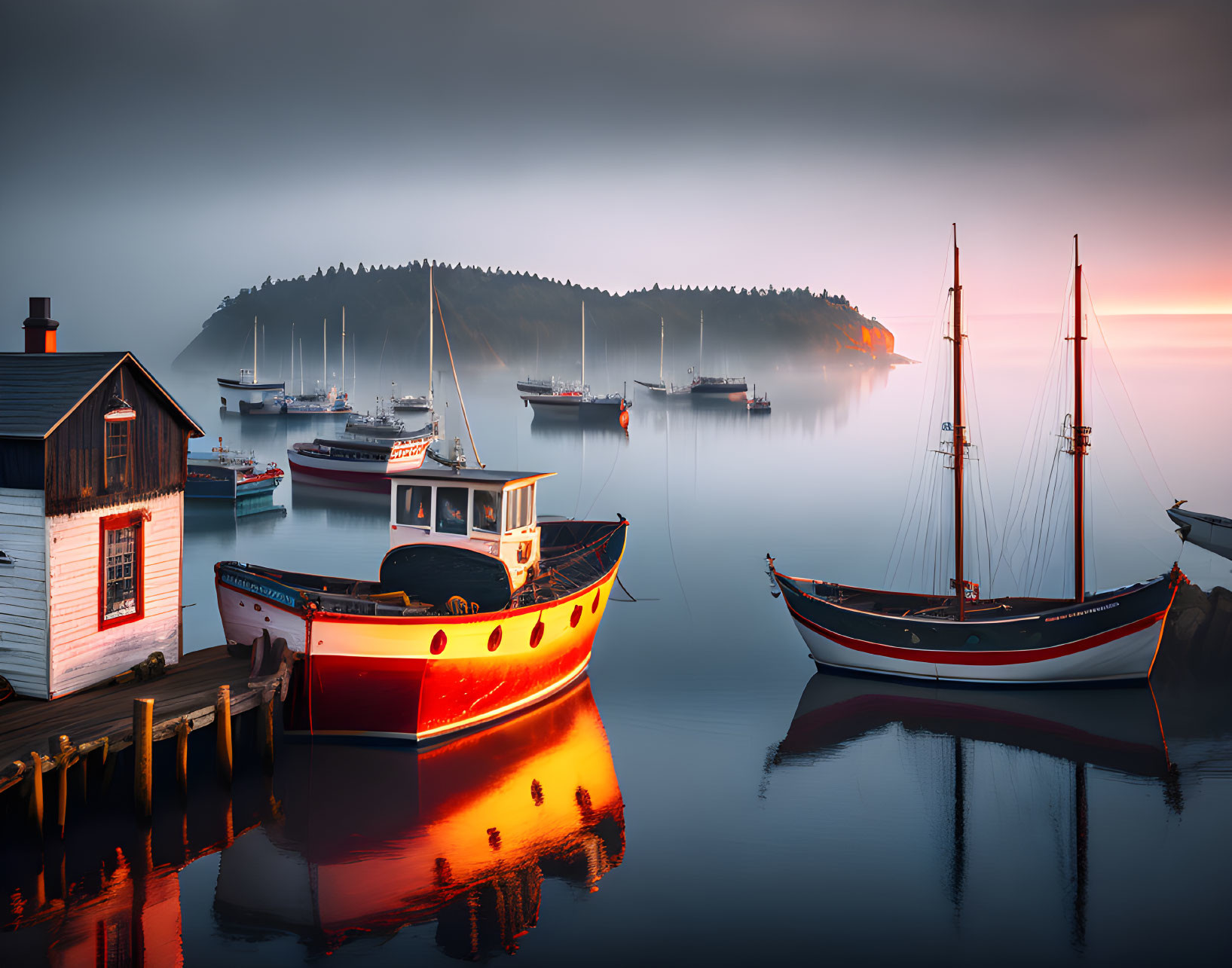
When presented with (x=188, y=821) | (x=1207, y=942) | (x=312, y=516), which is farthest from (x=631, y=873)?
(x=312, y=516)

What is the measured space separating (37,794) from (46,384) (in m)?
7.38

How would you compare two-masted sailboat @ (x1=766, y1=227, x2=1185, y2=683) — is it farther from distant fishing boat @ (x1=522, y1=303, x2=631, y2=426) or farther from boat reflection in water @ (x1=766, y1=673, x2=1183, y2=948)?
distant fishing boat @ (x1=522, y1=303, x2=631, y2=426)

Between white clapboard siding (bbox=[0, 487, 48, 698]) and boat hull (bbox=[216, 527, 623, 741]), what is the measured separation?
3.16 metres

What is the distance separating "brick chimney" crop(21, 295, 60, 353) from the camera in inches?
846

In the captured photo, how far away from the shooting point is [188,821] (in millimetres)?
17266

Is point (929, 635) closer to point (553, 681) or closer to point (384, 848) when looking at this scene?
point (553, 681)

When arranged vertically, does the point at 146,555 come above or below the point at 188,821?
above

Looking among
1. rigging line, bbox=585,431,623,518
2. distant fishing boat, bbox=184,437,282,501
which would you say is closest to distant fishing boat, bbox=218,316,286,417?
rigging line, bbox=585,431,623,518

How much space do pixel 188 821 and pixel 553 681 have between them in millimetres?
9044

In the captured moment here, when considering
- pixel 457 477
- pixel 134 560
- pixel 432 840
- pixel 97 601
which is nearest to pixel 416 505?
pixel 457 477

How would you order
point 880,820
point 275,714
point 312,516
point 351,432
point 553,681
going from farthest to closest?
point 351,432, point 312,516, point 553,681, point 275,714, point 880,820

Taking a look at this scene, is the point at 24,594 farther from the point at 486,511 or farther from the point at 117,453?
the point at 486,511

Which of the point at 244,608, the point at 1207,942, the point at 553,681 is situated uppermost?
the point at 244,608

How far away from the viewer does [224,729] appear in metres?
17.5
